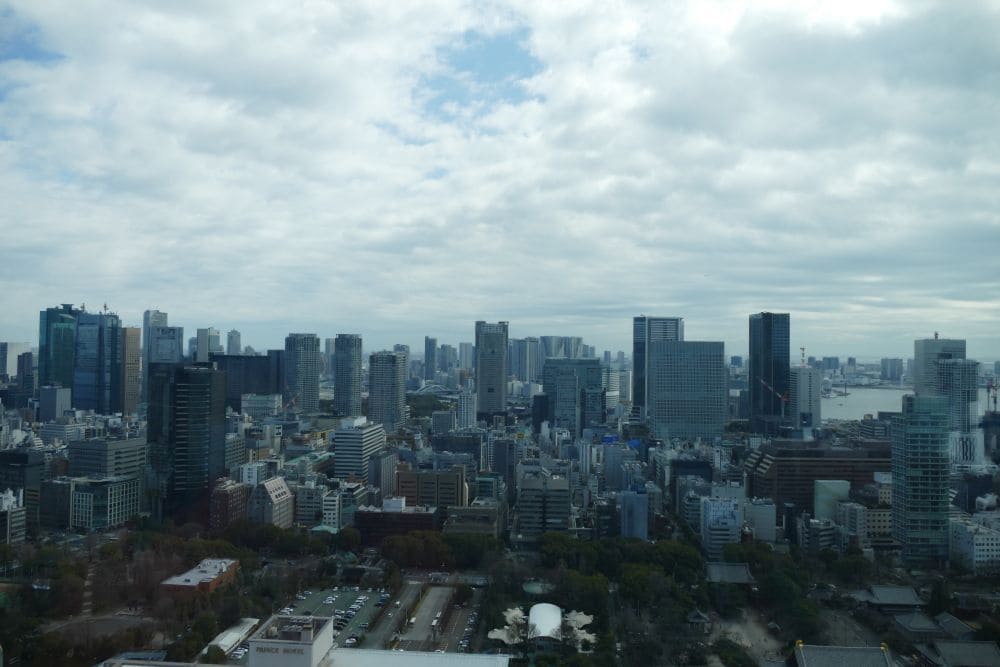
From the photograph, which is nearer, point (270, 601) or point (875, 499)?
point (270, 601)

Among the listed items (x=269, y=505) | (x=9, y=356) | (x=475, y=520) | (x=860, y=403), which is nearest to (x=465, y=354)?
(x=9, y=356)

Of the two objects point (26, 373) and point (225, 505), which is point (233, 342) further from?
point (225, 505)

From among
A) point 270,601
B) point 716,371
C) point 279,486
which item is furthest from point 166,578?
point 716,371

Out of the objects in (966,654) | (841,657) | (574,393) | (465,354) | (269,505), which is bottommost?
(966,654)

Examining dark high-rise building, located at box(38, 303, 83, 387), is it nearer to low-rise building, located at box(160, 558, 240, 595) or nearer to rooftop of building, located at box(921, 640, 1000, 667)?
low-rise building, located at box(160, 558, 240, 595)

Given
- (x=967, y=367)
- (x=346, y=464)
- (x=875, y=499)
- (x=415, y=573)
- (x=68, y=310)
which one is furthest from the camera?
(x=68, y=310)

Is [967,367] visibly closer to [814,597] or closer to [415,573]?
[814,597]
